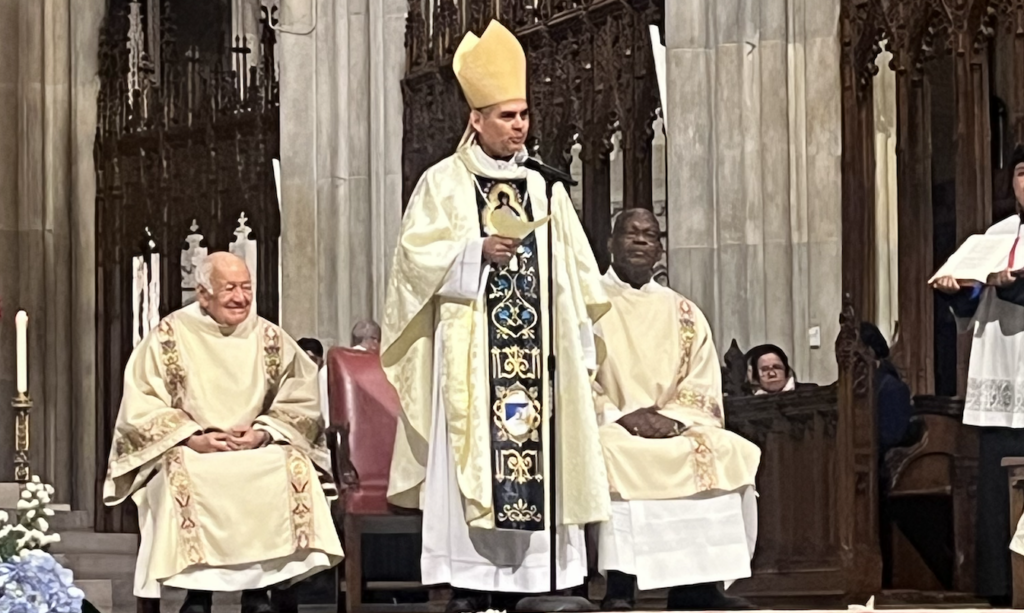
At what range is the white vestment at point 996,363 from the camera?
812 cm

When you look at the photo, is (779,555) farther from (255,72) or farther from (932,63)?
(255,72)

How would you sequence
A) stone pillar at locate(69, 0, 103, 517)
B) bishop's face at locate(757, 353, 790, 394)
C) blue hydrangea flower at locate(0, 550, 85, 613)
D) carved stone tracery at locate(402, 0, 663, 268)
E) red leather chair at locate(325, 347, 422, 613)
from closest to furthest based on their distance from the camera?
1. blue hydrangea flower at locate(0, 550, 85, 613)
2. red leather chair at locate(325, 347, 422, 613)
3. bishop's face at locate(757, 353, 790, 394)
4. carved stone tracery at locate(402, 0, 663, 268)
5. stone pillar at locate(69, 0, 103, 517)

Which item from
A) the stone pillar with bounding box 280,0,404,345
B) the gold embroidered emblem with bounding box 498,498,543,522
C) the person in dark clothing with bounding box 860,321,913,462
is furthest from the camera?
A: the stone pillar with bounding box 280,0,404,345

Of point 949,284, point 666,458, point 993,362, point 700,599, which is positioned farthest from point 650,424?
point 993,362

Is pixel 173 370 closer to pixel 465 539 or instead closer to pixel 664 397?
pixel 465 539

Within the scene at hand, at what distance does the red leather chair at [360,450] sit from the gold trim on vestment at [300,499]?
0.54 ft

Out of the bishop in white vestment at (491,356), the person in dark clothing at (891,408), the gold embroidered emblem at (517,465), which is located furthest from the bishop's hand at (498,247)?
the person in dark clothing at (891,408)

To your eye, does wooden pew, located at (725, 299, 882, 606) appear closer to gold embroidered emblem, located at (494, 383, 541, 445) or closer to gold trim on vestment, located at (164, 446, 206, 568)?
gold embroidered emblem, located at (494, 383, 541, 445)

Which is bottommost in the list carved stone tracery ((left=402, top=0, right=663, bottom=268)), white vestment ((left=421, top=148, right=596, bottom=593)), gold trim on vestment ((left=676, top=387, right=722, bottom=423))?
white vestment ((left=421, top=148, right=596, bottom=593))

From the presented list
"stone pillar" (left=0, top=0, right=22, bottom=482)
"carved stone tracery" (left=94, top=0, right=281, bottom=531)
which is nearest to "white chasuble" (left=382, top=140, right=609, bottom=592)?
"carved stone tracery" (left=94, top=0, right=281, bottom=531)

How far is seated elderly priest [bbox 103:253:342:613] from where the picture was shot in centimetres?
780

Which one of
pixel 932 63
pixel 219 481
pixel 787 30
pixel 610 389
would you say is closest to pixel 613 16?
pixel 787 30

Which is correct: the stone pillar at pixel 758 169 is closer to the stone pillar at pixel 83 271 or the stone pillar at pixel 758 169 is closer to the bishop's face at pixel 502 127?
the bishop's face at pixel 502 127

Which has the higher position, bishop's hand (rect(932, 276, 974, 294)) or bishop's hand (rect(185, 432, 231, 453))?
bishop's hand (rect(932, 276, 974, 294))
